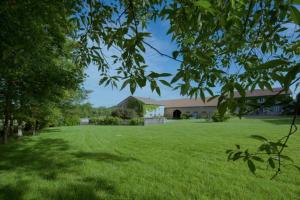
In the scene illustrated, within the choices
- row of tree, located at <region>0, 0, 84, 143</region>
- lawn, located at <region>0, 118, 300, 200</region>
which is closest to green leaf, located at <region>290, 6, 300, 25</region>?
row of tree, located at <region>0, 0, 84, 143</region>

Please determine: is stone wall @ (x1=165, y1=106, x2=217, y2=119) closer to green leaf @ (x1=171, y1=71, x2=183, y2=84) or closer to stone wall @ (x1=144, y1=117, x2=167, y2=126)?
stone wall @ (x1=144, y1=117, x2=167, y2=126)

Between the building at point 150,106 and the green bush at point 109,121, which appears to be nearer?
the green bush at point 109,121

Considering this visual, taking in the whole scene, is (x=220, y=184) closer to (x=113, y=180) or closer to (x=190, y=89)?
(x=113, y=180)

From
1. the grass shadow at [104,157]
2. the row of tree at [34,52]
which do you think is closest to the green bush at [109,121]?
the row of tree at [34,52]

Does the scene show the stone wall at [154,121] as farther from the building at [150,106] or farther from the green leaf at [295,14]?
the green leaf at [295,14]

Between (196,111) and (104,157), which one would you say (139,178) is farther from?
(196,111)

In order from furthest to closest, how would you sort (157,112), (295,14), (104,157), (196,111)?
(157,112)
(196,111)
(104,157)
(295,14)

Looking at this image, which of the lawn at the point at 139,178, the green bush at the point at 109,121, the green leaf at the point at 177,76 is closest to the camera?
the green leaf at the point at 177,76

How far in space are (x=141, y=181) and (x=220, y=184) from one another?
1727mm

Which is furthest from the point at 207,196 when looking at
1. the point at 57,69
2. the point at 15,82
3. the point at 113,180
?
the point at 15,82

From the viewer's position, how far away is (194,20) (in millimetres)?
1919

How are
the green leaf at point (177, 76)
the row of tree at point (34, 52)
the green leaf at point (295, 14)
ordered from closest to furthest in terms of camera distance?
the green leaf at point (295, 14), the green leaf at point (177, 76), the row of tree at point (34, 52)

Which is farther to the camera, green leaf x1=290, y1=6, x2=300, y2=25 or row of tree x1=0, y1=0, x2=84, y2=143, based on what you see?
row of tree x1=0, y1=0, x2=84, y2=143

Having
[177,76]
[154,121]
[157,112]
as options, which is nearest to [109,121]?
[154,121]
